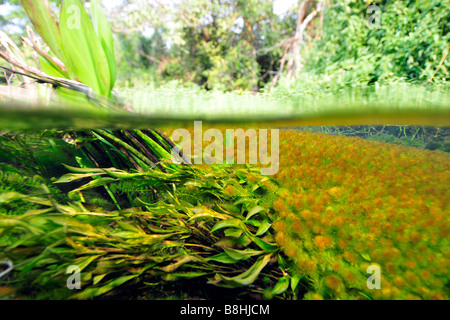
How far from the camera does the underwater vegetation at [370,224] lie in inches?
24.5

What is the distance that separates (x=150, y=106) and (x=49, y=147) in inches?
42.9

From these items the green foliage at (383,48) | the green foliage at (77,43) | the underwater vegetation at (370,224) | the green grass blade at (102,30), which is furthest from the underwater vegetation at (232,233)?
the green foliage at (383,48)

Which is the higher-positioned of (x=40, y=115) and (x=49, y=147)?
(x=40, y=115)

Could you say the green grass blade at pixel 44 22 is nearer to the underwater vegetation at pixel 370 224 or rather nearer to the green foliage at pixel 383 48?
the underwater vegetation at pixel 370 224

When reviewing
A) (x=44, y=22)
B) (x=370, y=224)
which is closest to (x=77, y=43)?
(x=44, y=22)

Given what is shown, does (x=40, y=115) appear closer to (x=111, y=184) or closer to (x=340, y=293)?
(x=111, y=184)

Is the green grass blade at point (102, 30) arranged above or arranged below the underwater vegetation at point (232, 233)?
above

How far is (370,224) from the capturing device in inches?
29.5

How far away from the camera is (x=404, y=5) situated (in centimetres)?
355

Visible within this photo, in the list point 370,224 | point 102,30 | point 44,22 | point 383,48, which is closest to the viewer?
point 370,224

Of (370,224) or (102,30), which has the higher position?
(102,30)

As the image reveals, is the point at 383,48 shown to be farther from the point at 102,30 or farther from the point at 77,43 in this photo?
the point at 77,43

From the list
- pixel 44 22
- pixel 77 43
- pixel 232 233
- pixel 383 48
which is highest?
pixel 383 48
